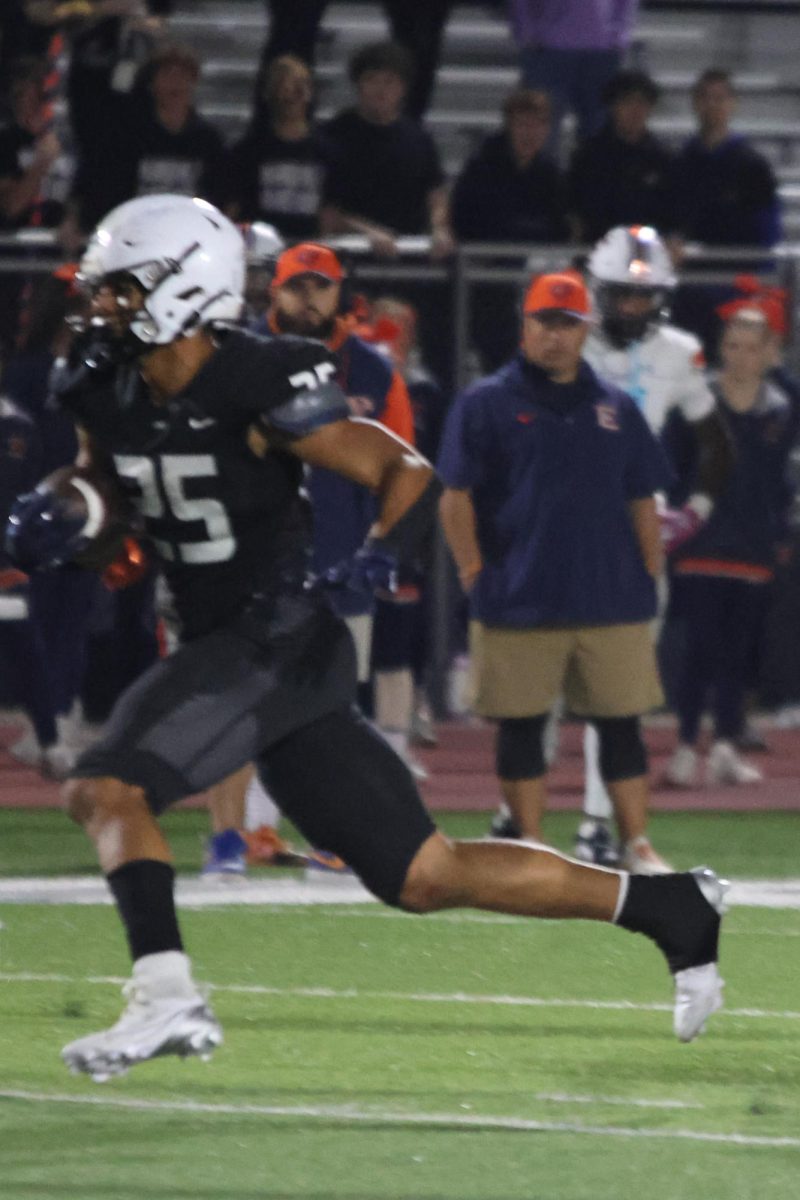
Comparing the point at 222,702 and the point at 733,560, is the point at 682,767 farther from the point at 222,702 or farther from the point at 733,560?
the point at 222,702

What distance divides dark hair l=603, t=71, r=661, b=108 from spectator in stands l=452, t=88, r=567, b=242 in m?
0.32

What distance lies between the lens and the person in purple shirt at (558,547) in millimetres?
8320

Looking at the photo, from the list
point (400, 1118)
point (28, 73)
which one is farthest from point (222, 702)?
point (28, 73)

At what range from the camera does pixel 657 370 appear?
9.47 metres

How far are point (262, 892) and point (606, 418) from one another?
1.76m

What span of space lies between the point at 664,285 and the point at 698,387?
480mm

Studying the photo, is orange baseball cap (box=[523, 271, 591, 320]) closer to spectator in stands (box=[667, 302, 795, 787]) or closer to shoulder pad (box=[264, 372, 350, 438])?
spectator in stands (box=[667, 302, 795, 787])

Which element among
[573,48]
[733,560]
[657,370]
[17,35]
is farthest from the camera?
[573,48]

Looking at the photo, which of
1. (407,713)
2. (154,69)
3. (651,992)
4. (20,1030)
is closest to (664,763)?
(407,713)

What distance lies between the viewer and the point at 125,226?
535 cm

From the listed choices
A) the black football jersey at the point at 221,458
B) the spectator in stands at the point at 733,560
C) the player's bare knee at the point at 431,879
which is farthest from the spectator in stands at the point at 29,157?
the player's bare knee at the point at 431,879

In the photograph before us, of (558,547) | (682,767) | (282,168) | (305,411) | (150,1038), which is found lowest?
(682,767)

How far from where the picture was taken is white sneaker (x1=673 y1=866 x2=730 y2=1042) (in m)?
5.44

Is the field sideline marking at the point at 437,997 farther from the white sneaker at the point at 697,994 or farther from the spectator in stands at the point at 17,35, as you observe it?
the spectator in stands at the point at 17,35
